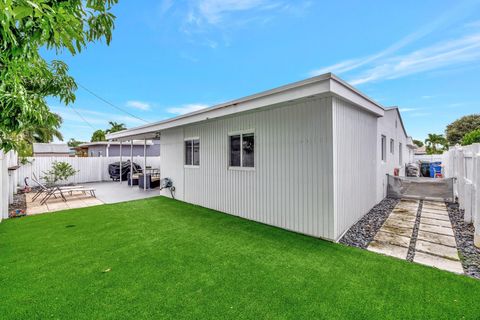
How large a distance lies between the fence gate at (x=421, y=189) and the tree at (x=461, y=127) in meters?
27.5

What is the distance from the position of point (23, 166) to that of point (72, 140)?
41756mm

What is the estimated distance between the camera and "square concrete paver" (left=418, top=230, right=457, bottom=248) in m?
3.91

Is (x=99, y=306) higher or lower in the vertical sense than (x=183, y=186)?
lower

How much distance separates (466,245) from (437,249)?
2.08 feet

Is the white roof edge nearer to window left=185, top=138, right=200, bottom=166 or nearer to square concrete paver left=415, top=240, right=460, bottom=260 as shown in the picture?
window left=185, top=138, right=200, bottom=166

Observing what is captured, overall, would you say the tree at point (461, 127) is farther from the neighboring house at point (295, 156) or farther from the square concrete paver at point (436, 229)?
the square concrete paver at point (436, 229)

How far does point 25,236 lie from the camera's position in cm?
440

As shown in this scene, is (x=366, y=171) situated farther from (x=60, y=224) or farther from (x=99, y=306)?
(x=60, y=224)

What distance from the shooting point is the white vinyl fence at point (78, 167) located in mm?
10633

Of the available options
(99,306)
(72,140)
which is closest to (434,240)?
(99,306)

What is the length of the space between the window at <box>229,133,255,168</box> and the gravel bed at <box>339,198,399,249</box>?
2.53 m

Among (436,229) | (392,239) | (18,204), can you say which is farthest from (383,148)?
(18,204)

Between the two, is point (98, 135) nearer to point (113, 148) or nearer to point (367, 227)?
point (113, 148)

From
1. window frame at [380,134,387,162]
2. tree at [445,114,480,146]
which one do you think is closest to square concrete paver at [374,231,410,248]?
window frame at [380,134,387,162]
